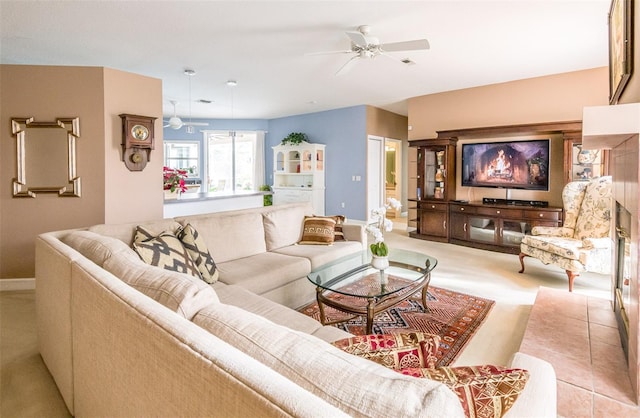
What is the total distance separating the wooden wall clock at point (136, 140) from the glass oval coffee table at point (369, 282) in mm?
2579

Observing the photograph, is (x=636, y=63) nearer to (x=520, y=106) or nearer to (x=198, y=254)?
(x=198, y=254)

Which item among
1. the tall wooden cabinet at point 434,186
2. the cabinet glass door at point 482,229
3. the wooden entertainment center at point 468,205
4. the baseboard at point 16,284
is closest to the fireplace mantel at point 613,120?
the wooden entertainment center at point 468,205

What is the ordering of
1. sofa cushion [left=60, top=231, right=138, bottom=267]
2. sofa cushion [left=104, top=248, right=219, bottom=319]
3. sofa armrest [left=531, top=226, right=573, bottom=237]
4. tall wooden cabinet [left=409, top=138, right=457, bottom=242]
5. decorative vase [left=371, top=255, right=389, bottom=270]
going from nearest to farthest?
sofa cushion [left=104, top=248, right=219, bottom=319]
sofa cushion [left=60, top=231, right=138, bottom=267]
decorative vase [left=371, top=255, right=389, bottom=270]
sofa armrest [left=531, top=226, right=573, bottom=237]
tall wooden cabinet [left=409, top=138, right=457, bottom=242]

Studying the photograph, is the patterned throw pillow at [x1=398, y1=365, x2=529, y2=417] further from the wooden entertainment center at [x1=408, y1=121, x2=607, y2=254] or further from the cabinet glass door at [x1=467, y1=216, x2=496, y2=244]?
the cabinet glass door at [x1=467, y1=216, x2=496, y2=244]

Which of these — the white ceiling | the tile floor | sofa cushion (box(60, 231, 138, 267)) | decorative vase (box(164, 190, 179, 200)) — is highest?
the white ceiling

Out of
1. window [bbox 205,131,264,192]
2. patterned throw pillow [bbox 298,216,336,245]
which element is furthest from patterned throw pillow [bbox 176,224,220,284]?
window [bbox 205,131,264,192]

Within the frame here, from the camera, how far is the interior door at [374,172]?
7.39 m

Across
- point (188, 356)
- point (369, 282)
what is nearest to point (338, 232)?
point (369, 282)

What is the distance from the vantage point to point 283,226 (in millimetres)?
3566

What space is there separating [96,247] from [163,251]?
55 centimetres

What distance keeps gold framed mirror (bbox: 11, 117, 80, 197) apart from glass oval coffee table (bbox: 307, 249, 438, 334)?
2947 mm

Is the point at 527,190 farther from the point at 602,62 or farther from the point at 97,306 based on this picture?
the point at 97,306

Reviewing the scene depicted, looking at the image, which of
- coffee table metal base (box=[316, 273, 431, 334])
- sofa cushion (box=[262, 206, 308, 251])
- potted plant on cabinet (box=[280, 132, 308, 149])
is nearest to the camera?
coffee table metal base (box=[316, 273, 431, 334])

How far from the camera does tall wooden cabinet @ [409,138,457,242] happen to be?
5801 mm
